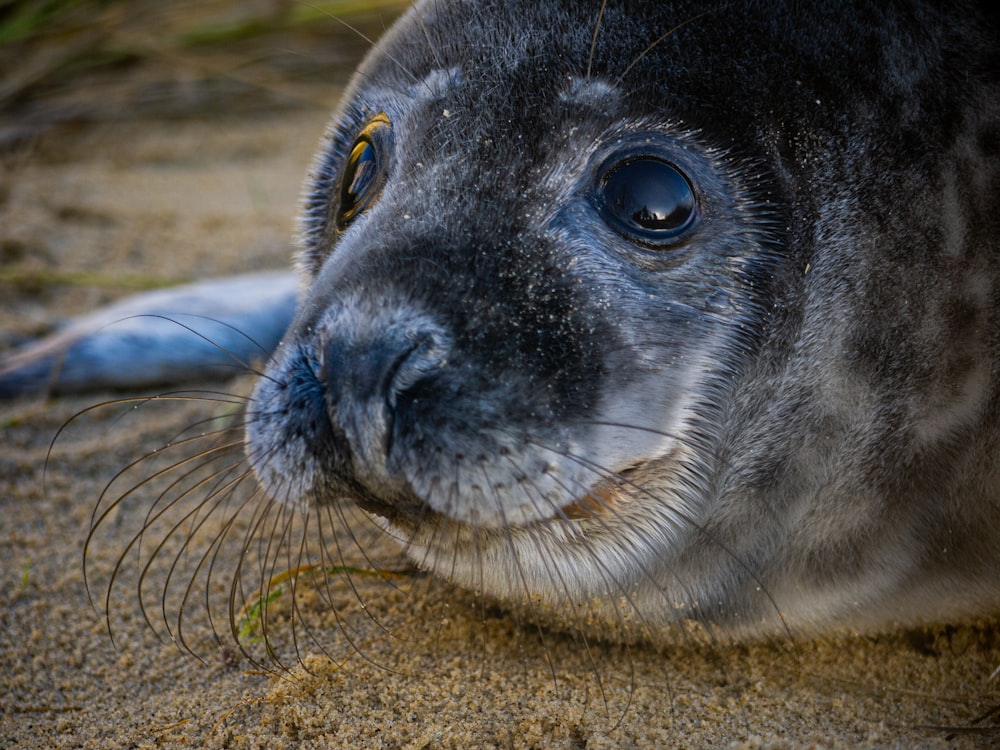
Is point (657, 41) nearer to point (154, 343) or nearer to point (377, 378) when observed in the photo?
point (377, 378)

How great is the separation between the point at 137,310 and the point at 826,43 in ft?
8.92

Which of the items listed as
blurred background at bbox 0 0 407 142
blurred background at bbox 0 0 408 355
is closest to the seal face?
blurred background at bbox 0 0 408 355

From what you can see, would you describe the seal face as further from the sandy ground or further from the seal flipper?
the seal flipper

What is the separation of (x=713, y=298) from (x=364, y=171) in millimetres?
878

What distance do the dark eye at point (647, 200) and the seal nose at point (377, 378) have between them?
0.48 m

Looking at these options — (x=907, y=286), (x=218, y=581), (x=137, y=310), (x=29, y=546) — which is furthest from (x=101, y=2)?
(x=907, y=286)

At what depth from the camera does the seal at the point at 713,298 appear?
6.23 ft

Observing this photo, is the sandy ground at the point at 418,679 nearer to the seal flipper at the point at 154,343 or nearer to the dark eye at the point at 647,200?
the seal flipper at the point at 154,343

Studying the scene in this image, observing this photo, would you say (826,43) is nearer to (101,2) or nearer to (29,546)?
(29,546)

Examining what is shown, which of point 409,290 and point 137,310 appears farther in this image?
point 137,310

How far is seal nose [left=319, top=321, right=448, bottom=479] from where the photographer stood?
1.74 meters

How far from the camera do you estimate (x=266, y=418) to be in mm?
1984

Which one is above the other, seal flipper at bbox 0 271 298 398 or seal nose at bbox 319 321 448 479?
seal nose at bbox 319 321 448 479

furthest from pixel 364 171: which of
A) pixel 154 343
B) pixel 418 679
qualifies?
pixel 154 343
